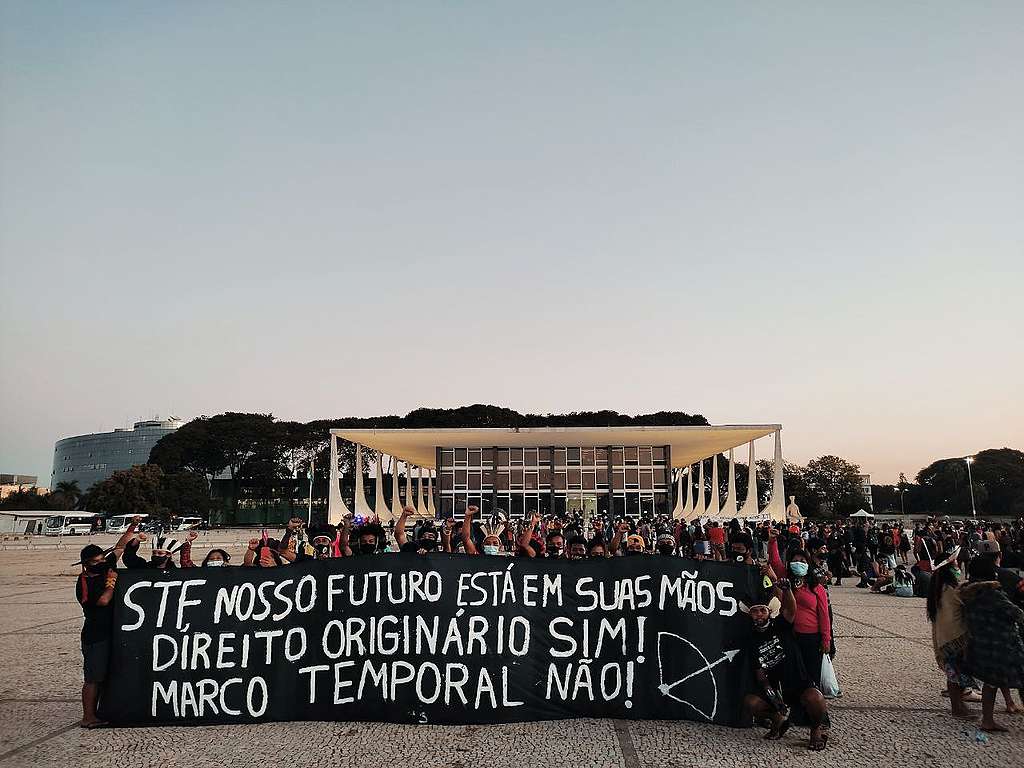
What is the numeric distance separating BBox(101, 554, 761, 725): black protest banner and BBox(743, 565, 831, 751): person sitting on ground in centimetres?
15

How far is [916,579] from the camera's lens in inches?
671

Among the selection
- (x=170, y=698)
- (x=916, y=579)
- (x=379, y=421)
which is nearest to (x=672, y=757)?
(x=170, y=698)

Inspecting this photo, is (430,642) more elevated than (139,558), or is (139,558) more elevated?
(139,558)

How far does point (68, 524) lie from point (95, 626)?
236ft

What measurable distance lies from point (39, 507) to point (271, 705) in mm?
104931

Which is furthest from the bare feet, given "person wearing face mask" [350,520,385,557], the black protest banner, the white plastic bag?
"person wearing face mask" [350,520,385,557]

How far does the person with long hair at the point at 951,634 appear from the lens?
659 cm

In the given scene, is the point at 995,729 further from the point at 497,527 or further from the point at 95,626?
the point at 497,527

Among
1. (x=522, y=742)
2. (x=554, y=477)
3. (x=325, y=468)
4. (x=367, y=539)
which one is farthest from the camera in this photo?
(x=325, y=468)

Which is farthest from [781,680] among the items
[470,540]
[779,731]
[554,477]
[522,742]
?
[554,477]

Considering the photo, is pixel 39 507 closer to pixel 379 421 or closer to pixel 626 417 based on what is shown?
pixel 379 421

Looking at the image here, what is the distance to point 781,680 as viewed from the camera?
20.3 feet

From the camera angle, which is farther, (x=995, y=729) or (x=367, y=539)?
(x=367, y=539)

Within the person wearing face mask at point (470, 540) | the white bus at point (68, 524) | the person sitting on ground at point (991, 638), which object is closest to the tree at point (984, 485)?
the white bus at point (68, 524)
